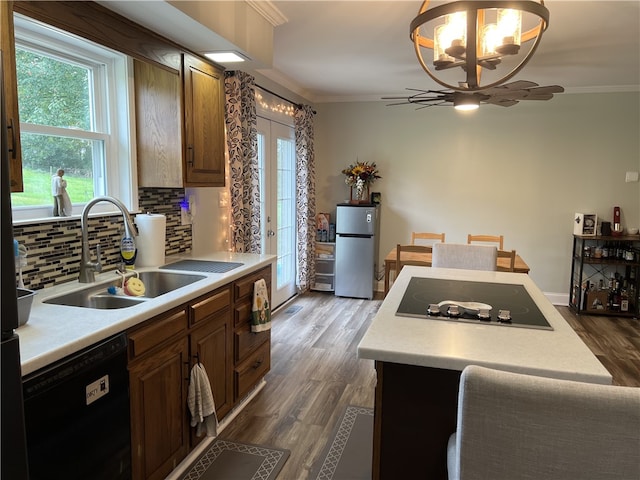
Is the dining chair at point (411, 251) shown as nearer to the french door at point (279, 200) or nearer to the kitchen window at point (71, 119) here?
the french door at point (279, 200)

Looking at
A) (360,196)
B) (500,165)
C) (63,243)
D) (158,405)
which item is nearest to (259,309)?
(158,405)

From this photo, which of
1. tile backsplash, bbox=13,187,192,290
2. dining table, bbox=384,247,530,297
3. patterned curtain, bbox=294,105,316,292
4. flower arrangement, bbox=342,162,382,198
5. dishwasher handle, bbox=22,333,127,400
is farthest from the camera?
flower arrangement, bbox=342,162,382,198

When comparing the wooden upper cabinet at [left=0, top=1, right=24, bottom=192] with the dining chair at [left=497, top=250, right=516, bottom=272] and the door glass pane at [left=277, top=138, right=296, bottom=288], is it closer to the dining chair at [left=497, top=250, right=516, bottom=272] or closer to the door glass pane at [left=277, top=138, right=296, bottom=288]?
the door glass pane at [left=277, top=138, right=296, bottom=288]

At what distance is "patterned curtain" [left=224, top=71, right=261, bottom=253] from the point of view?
143 inches

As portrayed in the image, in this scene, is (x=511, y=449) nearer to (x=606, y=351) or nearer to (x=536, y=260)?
(x=606, y=351)

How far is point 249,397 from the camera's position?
305 cm

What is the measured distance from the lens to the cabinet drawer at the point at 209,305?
7.33ft

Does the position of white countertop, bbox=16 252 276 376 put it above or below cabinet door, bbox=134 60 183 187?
below

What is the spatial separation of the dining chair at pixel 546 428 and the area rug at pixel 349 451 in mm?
1317

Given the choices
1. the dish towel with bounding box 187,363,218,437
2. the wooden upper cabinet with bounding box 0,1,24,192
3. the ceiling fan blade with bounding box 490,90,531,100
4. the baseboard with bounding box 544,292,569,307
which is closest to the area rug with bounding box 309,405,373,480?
the dish towel with bounding box 187,363,218,437

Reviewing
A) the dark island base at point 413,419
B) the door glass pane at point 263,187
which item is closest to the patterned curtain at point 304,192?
the door glass pane at point 263,187

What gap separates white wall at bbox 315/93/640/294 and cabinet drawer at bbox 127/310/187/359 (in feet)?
13.8

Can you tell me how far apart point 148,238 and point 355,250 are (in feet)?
10.9

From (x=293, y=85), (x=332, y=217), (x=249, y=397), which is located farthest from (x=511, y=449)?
(x=332, y=217)
